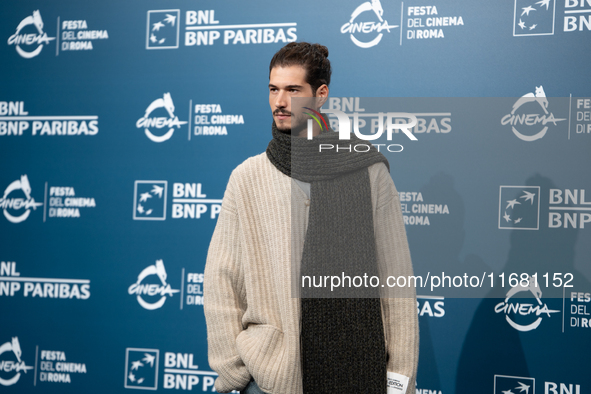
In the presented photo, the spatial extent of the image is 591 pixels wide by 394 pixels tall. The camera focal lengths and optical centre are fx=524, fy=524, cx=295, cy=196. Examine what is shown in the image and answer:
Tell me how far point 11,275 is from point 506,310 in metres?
2.67

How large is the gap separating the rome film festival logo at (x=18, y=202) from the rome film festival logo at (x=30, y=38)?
2.40ft

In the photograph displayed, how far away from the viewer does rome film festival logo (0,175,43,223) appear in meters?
3.02

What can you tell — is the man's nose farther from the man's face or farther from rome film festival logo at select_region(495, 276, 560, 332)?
rome film festival logo at select_region(495, 276, 560, 332)

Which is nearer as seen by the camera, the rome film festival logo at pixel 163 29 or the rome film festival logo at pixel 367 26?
the rome film festival logo at pixel 367 26

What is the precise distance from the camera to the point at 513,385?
236cm

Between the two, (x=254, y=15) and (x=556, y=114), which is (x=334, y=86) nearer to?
(x=254, y=15)

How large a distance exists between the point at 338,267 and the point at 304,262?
0.34 feet

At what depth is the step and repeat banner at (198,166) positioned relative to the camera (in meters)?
1.98

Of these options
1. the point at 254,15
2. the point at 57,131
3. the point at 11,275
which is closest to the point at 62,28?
the point at 57,131

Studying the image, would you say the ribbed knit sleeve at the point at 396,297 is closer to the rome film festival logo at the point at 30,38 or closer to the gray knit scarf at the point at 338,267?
the gray knit scarf at the point at 338,267

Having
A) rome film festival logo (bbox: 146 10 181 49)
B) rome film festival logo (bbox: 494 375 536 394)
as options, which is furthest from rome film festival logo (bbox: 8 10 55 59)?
rome film festival logo (bbox: 494 375 536 394)

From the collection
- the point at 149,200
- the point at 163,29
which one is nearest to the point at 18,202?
the point at 149,200

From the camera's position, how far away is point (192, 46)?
281 centimetres

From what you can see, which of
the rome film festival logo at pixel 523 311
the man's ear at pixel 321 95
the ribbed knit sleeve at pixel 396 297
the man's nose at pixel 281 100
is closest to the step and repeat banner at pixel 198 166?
the rome film festival logo at pixel 523 311
